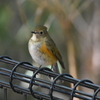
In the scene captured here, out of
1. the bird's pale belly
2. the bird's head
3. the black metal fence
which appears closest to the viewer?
the black metal fence

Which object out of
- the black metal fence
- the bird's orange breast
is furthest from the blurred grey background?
the black metal fence

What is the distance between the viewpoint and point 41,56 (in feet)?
11.8

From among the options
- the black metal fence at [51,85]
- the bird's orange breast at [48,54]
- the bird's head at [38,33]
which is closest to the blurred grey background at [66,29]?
the bird's head at [38,33]

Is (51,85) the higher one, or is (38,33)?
(38,33)

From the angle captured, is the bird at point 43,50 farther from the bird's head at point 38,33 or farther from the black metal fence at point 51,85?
the black metal fence at point 51,85

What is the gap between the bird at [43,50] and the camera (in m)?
3.58

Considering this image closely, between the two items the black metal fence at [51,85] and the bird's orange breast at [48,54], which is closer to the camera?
the black metal fence at [51,85]

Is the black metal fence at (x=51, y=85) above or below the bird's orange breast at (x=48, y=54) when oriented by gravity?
below

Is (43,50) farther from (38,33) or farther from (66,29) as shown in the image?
(66,29)

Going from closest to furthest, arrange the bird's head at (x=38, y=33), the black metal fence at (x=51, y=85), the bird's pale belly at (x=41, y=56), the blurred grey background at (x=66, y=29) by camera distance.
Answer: the black metal fence at (x=51, y=85) → the bird's pale belly at (x=41, y=56) → the bird's head at (x=38, y=33) → the blurred grey background at (x=66, y=29)

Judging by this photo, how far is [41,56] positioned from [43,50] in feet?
0.27

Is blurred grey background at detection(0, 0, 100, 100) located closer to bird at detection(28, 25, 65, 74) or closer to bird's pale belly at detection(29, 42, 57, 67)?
bird at detection(28, 25, 65, 74)

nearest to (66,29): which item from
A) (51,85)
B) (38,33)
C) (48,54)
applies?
(38,33)

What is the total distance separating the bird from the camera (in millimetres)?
3580
